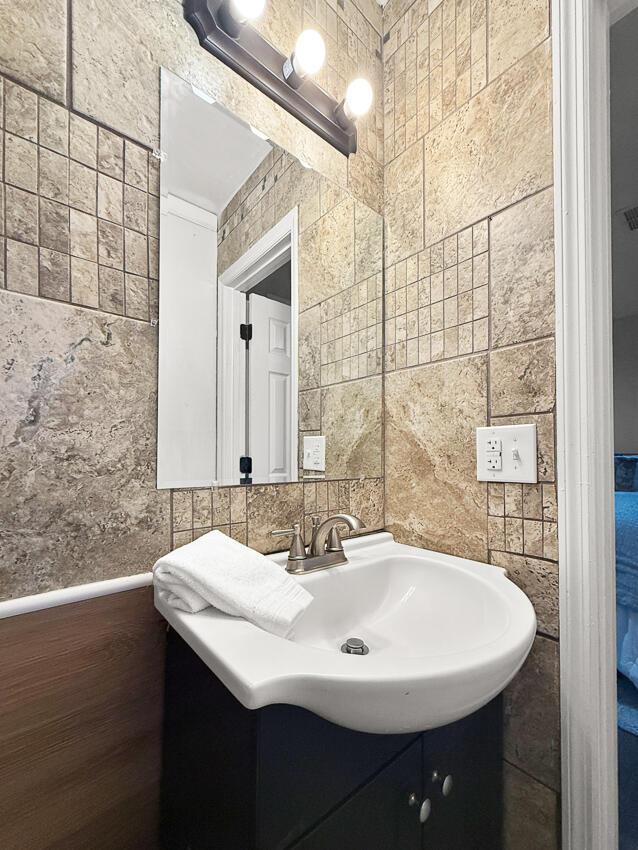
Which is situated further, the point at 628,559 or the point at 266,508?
the point at 628,559

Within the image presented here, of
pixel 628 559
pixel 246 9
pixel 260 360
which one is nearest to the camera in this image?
pixel 246 9

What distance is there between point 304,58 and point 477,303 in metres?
0.72

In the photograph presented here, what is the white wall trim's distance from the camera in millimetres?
774

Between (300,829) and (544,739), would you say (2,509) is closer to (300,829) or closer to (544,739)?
(300,829)

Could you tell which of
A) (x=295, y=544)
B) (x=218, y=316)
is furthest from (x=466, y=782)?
(x=218, y=316)

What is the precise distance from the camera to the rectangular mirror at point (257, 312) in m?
0.83

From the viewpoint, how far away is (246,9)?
0.87 meters

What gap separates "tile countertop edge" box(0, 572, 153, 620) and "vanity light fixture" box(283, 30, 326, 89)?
1.19 m

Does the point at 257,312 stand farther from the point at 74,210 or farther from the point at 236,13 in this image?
the point at 236,13

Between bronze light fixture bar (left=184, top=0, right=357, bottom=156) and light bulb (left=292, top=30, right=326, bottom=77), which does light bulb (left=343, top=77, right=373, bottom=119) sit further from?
light bulb (left=292, top=30, right=326, bottom=77)

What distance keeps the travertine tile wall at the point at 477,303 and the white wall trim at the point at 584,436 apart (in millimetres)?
28

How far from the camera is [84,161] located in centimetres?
71

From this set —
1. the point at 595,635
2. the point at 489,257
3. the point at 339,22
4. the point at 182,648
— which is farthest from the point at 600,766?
the point at 339,22

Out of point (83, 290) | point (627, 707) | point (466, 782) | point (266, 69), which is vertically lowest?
point (627, 707)
